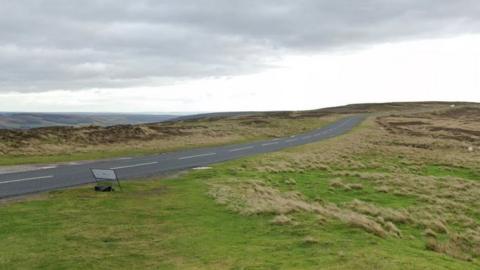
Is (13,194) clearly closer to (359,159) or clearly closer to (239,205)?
(239,205)

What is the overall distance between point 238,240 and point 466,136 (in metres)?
59.7

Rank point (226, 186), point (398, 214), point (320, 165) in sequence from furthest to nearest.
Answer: point (320, 165) < point (226, 186) < point (398, 214)

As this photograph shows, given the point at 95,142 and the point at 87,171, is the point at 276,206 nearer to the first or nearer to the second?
the point at 87,171

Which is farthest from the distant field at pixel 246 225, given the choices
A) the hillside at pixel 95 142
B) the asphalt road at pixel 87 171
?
the hillside at pixel 95 142

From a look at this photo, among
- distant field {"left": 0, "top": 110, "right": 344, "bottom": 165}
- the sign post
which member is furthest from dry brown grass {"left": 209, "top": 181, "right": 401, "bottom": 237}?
distant field {"left": 0, "top": 110, "right": 344, "bottom": 165}

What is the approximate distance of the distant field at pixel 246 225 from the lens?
1041cm

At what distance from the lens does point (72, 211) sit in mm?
15008

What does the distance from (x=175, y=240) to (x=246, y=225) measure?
2478mm

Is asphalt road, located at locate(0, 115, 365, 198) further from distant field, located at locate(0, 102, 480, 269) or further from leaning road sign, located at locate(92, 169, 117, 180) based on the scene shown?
leaning road sign, located at locate(92, 169, 117, 180)

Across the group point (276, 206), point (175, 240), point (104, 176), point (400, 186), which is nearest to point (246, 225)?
point (276, 206)

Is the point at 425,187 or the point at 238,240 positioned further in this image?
the point at 425,187

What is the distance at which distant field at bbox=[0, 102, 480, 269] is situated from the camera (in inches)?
410

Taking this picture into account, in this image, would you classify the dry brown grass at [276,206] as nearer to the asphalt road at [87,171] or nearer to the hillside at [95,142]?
the asphalt road at [87,171]

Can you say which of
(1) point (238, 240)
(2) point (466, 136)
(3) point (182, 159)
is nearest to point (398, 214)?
(1) point (238, 240)
